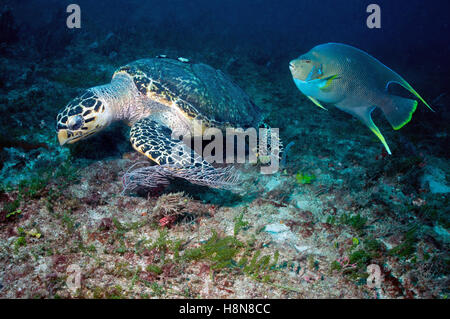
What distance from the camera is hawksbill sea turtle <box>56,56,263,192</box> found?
2629mm

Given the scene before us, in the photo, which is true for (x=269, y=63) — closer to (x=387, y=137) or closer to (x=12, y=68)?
(x=387, y=137)

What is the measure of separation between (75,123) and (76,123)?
13mm

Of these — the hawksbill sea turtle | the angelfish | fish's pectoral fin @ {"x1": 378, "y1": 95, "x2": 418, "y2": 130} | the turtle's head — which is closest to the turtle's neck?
the hawksbill sea turtle

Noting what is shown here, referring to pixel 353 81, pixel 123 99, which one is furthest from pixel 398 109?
pixel 123 99

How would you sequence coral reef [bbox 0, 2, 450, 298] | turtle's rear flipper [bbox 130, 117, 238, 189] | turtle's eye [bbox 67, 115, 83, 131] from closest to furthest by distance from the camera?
1. coral reef [bbox 0, 2, 450, 298]
2. turtle's rear flipper [bbox 130, 117, 238, 189]
3. turtle's eye [bbox 67, 115, 83, 131]

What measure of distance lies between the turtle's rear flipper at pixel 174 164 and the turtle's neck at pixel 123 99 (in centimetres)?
61

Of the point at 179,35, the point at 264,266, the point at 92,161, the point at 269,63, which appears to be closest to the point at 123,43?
the point at 179,35

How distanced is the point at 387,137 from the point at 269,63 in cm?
737

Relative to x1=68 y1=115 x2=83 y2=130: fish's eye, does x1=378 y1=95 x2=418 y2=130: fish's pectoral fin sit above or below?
above

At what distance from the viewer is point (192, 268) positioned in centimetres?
208

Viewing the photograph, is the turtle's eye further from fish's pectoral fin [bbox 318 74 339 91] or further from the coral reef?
fish's pectoral fin [bbox 318 74 339 91]

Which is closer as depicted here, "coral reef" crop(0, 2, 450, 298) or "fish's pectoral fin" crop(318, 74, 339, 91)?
"coral reef" crop(0, 2, 450, 298)

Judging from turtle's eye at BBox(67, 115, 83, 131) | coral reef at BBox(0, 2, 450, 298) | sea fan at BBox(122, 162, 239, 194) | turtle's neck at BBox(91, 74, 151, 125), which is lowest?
coral reef at BBox(0, 2, 450, 298)

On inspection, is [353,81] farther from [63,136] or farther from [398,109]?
[63,136]
